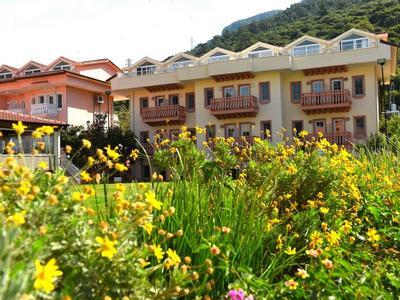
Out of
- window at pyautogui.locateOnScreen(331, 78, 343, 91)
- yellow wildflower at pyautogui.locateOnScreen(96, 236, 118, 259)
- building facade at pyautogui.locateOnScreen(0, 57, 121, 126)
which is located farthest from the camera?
building facade at pyautogui.locateOnScreen(0, 57, 121, 126)

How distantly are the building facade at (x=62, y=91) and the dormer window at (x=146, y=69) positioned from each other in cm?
425

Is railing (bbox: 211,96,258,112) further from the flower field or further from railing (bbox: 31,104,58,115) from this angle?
the flower field

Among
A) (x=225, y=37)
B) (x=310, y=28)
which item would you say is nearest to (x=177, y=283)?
(x=310, y=28)

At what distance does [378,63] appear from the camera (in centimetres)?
2934

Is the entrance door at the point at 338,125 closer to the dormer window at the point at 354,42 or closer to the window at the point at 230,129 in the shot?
the dormer window at the point at 354,42

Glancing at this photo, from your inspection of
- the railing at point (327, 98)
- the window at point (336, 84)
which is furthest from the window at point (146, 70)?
the window at point (336, 84)

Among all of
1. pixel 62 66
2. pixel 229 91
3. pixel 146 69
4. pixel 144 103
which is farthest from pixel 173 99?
pixel 62 66

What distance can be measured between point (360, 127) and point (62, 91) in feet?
71.2

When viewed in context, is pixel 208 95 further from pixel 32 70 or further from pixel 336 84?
pixel 32 70

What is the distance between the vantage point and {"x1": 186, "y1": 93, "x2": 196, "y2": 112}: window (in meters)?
35.1

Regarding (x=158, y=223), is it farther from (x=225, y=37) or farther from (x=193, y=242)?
(x=225, y=37)

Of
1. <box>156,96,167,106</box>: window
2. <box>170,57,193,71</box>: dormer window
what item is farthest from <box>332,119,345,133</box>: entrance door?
<box>156,96,167,106</box>: window

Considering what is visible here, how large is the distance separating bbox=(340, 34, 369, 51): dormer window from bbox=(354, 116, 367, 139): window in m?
4.46

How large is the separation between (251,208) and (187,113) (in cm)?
3192
